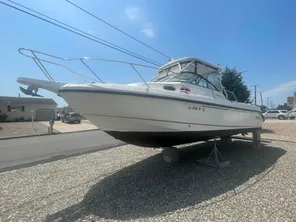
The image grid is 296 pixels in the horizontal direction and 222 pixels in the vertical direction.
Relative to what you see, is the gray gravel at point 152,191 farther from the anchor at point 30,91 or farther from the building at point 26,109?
the building at point 26,109

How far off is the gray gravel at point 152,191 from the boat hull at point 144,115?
941 millimetres

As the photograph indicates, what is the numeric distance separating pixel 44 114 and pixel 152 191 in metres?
36.0

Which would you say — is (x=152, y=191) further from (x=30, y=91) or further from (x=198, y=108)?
Answer: (x=30, y=91)

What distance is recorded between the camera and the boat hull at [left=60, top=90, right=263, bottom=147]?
3559mm

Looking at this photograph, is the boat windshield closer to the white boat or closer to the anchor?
the white boat

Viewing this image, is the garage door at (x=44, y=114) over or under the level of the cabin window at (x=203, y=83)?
under

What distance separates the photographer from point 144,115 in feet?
12.2

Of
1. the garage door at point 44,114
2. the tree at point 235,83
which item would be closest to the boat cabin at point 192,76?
the tree at point 235,83

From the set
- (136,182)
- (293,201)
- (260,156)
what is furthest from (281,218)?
(260,156)

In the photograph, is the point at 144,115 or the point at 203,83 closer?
the point at 144,115

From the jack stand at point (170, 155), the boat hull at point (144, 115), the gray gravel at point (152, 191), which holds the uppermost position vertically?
the boat hull at point (144, 115)

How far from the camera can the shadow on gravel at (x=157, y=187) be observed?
2.97 meters

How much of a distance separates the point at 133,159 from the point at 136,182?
1.88 meters

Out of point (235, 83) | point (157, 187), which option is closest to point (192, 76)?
point (157, 187)
